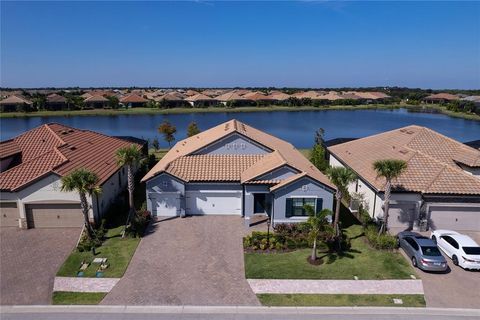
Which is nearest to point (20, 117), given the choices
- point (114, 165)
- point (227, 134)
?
point (114, 165)

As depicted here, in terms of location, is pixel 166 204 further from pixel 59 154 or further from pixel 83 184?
pixel 59 154

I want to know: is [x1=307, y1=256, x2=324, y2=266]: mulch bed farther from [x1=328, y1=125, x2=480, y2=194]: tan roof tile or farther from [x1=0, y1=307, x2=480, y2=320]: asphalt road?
[x1=328, y1=125, x2=480, y2=194]: tan roof tile

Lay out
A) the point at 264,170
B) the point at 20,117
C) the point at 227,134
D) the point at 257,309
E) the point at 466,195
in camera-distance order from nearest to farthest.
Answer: the point at 257,309, the point at 466,195, the point at 264,170, the point at 227,134, the point at 20,117

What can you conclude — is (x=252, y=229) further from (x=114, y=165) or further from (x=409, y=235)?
(x=114, y=165)

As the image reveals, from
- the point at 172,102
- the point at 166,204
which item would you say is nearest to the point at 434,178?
the point at 166,204

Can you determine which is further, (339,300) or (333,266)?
(333,266)

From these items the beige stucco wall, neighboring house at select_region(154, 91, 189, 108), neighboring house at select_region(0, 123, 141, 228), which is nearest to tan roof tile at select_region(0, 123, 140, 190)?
neighboring house at select_region(0, 123, 141, 228)
